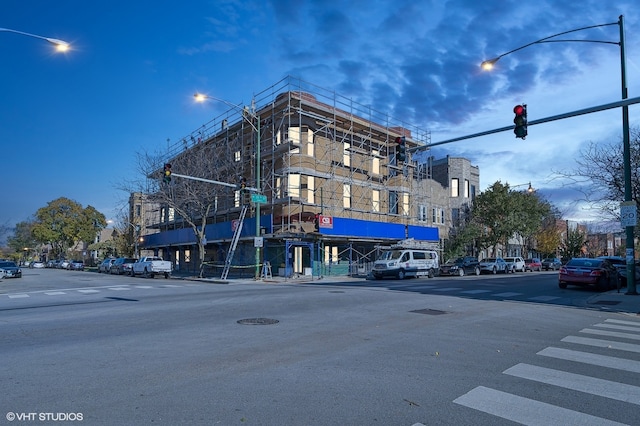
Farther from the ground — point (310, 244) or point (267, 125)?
point (267, 125)

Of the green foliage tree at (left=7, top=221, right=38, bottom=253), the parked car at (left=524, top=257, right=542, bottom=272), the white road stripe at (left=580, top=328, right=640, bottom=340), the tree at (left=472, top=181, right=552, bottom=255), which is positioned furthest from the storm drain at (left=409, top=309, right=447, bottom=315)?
the green foliage tree at (left=7, top=221, right=38, bottom=253)

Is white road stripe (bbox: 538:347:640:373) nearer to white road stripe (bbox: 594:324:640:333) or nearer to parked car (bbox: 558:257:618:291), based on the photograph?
white road stripe (bbox: 594:324:640:333)

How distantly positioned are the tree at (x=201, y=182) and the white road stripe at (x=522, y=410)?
29.9 metres

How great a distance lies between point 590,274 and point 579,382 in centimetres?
1787

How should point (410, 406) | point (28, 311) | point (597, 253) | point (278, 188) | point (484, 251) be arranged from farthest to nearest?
point (597, 253) < point (484, 251) < point (278, 188) < point (28, 311) < point (410, 406)

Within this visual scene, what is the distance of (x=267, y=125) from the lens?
115 feet

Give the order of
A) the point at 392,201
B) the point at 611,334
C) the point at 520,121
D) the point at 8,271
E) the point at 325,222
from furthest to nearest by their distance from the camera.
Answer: the point at 392,201 → the point at 8,271 → the point at 325,222 → the point at 520,121 → the point at 611,334

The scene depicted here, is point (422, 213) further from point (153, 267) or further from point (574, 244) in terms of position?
point (574, 244)

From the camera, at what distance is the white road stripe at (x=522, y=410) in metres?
4.59

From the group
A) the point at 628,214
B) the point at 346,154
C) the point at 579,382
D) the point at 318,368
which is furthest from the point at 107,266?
the point at 579,382

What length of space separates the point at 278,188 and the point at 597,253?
73.8 m

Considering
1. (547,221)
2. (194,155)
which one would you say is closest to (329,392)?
(194,155)

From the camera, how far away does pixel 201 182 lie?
35.2 metres

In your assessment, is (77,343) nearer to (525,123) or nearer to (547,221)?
(525,123)
